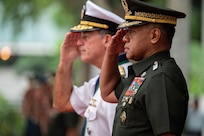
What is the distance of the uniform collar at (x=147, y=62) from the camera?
4.72m

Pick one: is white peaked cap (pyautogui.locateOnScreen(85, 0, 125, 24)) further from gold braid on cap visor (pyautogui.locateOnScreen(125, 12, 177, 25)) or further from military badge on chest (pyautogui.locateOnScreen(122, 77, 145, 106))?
military badge on chest (pyautogui.locateOnScreen(122, 77, 145, 106))

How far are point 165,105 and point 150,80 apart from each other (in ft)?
0.71

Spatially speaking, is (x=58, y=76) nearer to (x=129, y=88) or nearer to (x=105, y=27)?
(x=105, y=27)

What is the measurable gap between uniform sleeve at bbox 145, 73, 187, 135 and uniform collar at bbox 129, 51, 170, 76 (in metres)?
0.20

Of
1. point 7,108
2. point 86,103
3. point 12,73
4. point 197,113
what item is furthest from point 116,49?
point 12,73

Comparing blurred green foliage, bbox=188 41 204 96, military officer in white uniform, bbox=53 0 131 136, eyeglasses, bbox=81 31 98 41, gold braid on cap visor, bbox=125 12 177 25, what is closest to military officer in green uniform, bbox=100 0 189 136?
gold braid on cap visor, bbox=125 12 177 25

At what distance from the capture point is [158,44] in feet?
15.4

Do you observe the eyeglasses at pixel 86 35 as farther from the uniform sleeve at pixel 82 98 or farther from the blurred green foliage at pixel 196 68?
the blurred green foliage at pixel 196 68

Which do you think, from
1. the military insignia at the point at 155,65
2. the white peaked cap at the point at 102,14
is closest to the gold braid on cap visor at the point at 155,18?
the military insignia at the point at 155,65

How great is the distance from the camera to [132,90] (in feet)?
15.4

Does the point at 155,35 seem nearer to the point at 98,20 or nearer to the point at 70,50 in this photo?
the point at 98,20

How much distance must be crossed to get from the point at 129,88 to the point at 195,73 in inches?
1184

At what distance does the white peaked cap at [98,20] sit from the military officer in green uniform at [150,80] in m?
1.07

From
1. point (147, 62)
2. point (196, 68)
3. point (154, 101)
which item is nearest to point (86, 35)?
point (147, 62)
